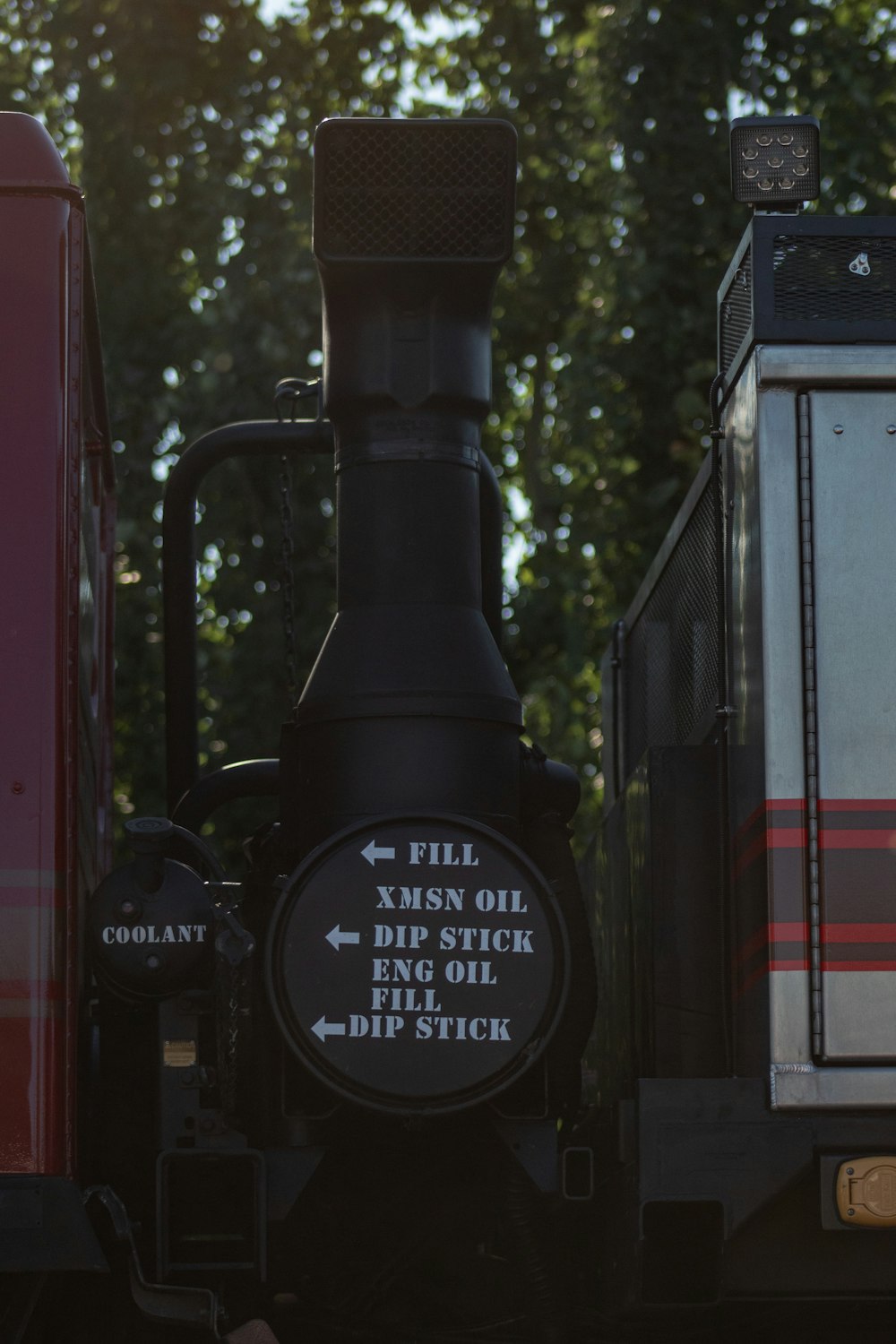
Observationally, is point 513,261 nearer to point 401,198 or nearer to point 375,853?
point 401,198

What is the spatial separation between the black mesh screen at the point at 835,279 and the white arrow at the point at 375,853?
1.49 metres

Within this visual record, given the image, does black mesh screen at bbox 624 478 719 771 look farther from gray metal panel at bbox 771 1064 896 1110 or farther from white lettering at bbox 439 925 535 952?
gray metal panel at bbox 771 1064 896 1110

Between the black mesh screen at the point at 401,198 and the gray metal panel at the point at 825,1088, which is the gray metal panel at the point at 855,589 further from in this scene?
the black mesh screen at the point at 401,198

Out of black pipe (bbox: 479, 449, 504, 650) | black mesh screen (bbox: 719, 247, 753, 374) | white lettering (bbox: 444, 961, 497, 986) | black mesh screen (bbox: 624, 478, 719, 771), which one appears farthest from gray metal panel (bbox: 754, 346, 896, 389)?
white lettering (bbox: 444, 961, 497, 986)

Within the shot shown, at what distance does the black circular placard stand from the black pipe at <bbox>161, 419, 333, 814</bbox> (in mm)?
1636

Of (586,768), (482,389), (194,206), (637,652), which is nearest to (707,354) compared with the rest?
(586,768)

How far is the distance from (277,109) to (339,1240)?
11671mm

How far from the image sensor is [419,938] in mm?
4453

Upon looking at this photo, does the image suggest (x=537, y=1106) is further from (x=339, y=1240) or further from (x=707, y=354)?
(x=707, y=354)

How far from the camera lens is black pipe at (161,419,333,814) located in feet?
19.1

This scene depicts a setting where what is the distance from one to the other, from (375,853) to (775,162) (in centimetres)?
186

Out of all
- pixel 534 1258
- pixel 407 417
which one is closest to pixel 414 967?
pixel 534 1258

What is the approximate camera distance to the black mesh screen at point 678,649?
535 centimetres

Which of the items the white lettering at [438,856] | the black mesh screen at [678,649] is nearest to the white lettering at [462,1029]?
the white lettering at [438,856]
